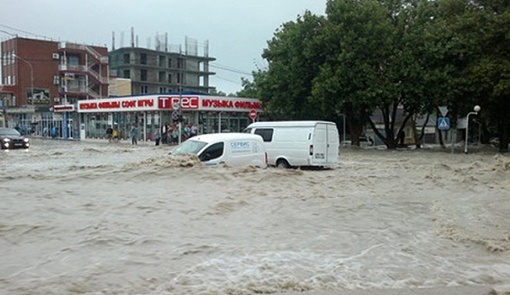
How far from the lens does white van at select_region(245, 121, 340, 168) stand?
19875 millimetres

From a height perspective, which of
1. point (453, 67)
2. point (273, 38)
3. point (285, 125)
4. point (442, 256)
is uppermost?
point (273, 38)

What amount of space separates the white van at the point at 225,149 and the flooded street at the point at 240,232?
0.63 m

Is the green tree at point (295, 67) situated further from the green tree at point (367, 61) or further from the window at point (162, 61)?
the window at point (162, 61)

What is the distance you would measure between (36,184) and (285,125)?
975 cm

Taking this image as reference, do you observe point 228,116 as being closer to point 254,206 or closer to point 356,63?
point 356,63

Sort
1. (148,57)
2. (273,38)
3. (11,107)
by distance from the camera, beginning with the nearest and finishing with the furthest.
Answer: (273,38)
(11,107)
(148,57)

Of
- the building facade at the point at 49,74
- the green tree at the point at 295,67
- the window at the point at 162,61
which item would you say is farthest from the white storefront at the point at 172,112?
the window at the point at 162,61

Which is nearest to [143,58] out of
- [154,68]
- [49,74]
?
[154,68]

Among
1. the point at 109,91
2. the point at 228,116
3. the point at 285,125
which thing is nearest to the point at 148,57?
the point at 109,91

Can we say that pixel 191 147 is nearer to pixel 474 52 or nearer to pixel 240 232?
pixel 240 232

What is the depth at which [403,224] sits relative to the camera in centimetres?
1025

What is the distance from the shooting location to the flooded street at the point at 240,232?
648cm

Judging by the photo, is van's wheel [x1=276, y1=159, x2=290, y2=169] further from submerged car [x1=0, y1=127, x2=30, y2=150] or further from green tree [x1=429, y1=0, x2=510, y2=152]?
submerged car [x1=0, y1=127, x2=30, y2=150]

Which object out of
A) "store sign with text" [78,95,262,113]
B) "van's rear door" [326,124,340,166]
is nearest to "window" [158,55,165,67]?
"store sign with text" [78,95,262,113]
